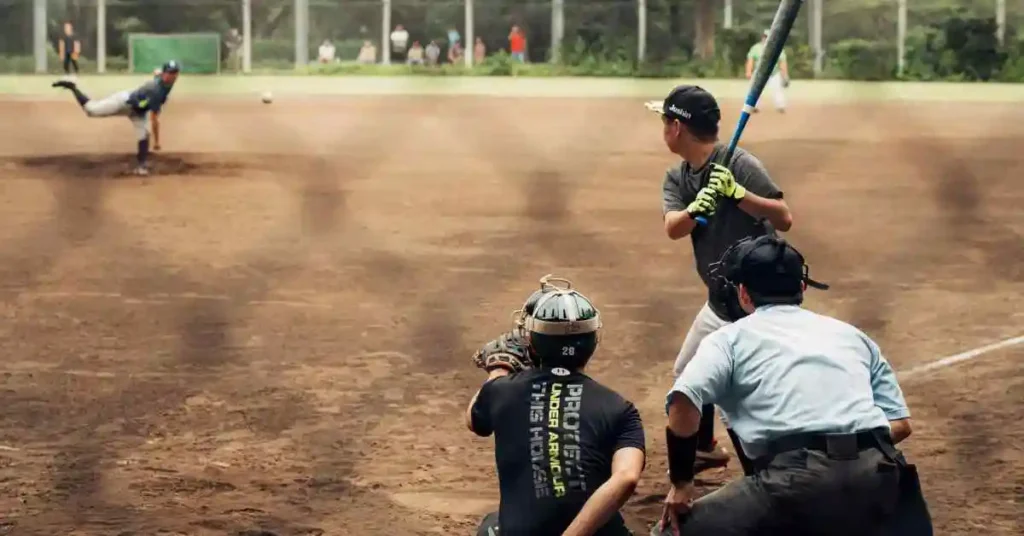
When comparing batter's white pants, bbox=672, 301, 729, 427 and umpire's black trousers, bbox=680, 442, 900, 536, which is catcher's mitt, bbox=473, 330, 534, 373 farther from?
batter's white pants, bbox=672, 301, 729, 427

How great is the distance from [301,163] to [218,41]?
12.2 metres

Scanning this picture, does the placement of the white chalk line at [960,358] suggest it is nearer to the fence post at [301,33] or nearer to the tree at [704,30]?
the tree at [704,30]

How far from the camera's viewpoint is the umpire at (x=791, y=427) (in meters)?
3.16

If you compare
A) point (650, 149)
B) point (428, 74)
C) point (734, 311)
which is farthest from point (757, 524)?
point (428, 74)

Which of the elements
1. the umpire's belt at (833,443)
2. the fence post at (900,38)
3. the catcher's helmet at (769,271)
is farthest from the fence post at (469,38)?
the umpire's belt at (833,443)

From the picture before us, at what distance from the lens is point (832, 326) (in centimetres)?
328

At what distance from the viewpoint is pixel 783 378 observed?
10.5 feet

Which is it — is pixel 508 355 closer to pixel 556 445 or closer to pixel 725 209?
pixel 556 445

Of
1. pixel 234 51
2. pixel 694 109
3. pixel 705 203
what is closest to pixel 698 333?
pixel 705 203

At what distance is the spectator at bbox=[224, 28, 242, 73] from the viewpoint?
1071 inches

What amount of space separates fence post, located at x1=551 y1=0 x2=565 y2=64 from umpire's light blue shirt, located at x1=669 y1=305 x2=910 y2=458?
23980 mm

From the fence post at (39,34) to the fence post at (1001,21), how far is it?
1743 cm

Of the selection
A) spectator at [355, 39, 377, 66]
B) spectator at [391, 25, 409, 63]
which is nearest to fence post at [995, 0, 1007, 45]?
spectator at [391, 25, 409, 63]

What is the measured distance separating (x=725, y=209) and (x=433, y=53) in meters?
23.3
